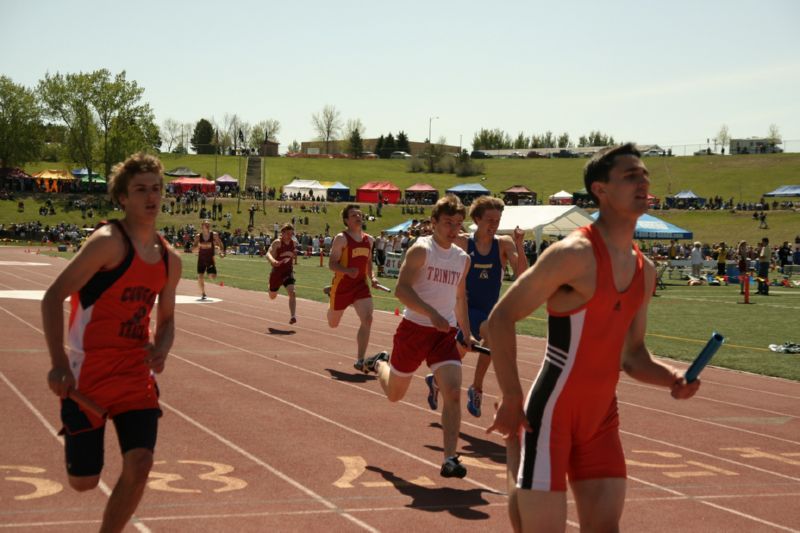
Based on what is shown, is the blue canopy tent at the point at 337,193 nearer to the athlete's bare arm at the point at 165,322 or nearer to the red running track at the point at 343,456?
the red running track at the point at 343,456

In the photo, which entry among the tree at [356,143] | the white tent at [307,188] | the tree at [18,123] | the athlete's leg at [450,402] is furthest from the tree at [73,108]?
the athlete's leg at [450,402]

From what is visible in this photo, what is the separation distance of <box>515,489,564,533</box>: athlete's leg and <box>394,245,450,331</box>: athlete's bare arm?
365 cm

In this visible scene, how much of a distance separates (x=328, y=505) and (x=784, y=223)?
246ft

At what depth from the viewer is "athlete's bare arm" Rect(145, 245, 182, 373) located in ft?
16.2

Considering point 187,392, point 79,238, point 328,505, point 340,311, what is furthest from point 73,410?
point 79,238

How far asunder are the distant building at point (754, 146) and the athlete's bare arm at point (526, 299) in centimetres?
12907

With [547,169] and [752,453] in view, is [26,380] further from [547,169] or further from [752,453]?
[547,169]

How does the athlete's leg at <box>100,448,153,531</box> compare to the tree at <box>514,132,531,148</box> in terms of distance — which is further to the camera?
the tree at <box>514,132,531,148</box>

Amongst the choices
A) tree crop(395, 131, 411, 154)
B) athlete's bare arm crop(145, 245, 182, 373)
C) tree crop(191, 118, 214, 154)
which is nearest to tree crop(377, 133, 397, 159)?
tree crop(395, 131, 411, 154)

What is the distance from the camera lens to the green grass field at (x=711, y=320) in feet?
49.9

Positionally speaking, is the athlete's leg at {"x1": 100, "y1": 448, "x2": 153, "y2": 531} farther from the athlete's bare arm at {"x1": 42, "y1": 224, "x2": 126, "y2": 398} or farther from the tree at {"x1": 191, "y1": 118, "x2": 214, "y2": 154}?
the tree at {"x1": 191, "y1": 118, "x2": 214, "y2": 154}

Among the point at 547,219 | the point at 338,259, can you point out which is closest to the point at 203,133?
the point at 547,219

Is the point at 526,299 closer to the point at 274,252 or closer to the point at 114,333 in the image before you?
the point at 114,333

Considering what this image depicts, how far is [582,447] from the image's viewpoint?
413cm
